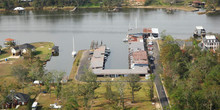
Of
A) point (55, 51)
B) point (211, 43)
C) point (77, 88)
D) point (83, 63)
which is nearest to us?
point (77, 88)

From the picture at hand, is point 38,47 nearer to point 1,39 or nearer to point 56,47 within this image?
point 56,47

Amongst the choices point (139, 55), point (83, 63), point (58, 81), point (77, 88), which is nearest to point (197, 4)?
point (139, 55)

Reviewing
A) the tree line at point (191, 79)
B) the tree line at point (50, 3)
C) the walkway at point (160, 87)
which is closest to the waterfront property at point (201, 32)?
the tree line at point (191, 79)

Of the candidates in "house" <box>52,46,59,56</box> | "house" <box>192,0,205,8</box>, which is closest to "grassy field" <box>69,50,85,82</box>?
"house" <box>52,46,59,56</box>

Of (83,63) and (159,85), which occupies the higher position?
(83,63)

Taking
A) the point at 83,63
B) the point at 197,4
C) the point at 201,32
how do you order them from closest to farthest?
the point at 83,63 < the point at 201,32 < the point at 197,4

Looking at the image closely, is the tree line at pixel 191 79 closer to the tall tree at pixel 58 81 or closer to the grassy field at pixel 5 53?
the tall tree at pixel 58 81

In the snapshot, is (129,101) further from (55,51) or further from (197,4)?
(197,4)

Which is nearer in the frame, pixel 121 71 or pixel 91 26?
pixel 121 71
